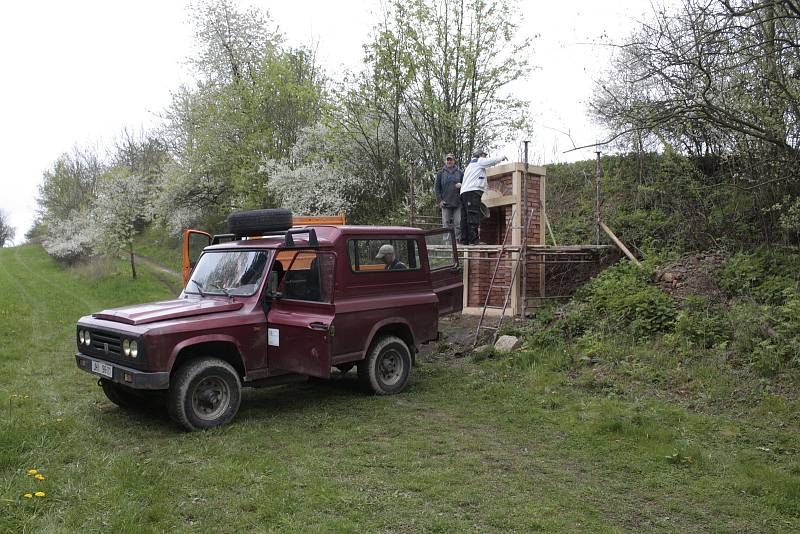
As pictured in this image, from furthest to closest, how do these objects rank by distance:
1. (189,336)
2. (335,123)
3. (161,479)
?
1. (335,123)
2. (189,336)
3. (161,479)

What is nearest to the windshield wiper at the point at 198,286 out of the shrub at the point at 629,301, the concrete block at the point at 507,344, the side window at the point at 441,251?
the side window at the point at 441,251

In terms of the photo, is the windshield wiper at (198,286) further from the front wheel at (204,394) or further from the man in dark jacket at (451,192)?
the man in dark jacket at (451,192)

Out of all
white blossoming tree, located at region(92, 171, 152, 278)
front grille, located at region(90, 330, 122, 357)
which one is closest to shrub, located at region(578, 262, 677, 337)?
front grille, located at region(90, 330, 122, 357)

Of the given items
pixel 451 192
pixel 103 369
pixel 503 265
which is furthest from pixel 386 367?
pixel 451 192

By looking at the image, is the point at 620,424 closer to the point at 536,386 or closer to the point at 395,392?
the point at 536,386

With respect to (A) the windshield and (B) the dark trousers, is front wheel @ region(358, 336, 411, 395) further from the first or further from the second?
(B) the dark trousers

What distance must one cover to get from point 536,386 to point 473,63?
1117cm

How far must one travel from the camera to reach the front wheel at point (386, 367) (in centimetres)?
774

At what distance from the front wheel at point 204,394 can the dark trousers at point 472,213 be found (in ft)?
22.1

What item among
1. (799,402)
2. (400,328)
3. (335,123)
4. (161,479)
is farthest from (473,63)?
(161,479)

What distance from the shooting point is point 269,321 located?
22.6 ft

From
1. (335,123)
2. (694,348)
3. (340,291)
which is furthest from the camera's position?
(335,123)

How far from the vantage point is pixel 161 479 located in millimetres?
4879

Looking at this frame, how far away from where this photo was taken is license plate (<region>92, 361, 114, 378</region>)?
6.25 meters
